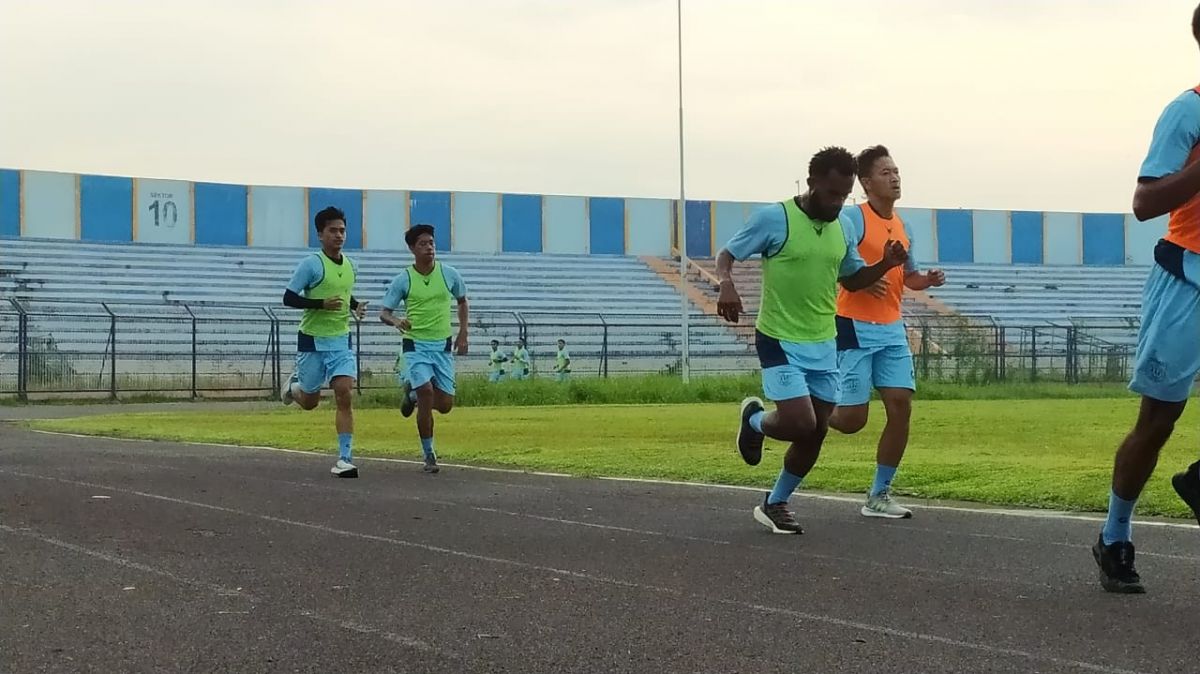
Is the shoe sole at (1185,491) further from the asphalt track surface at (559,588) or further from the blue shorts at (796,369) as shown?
the blue shorts at (796,369)

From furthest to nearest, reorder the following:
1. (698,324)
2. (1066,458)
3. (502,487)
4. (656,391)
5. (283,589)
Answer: (698,324) < (656,391) < (1066,458) < (502,487) < (283,589)

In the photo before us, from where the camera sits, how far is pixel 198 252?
144 ft

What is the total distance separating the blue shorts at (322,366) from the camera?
12.1 meters

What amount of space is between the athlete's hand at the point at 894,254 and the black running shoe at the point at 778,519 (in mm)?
1356

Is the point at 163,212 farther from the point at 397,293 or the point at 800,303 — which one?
the point at 800,303

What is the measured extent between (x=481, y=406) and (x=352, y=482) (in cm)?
1726

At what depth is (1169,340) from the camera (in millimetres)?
5406

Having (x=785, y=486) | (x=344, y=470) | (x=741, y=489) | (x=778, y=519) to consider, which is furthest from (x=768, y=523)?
(x=344, y=470)

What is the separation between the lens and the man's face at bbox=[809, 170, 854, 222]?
7.90 meters

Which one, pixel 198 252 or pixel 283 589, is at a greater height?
pixel 198 252

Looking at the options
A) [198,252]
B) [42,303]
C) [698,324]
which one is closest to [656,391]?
[698,324]

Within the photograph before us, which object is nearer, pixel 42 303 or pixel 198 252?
pixel 42 303

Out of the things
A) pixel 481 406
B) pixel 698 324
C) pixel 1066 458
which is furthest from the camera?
pixel 698 324

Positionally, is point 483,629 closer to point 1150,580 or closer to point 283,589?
point 283,589
